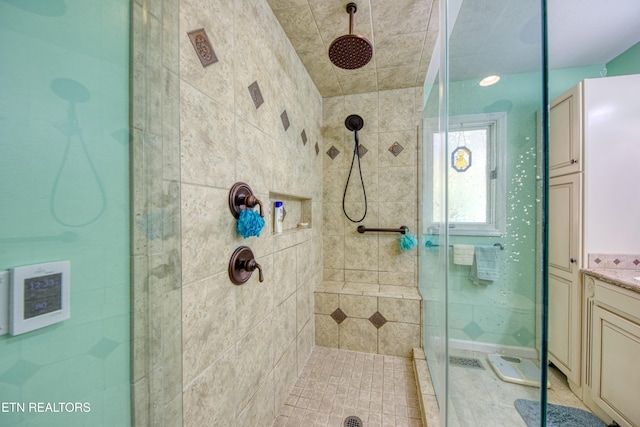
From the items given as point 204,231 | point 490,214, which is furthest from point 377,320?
point 204,231

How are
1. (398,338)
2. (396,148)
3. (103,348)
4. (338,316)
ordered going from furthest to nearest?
1. (396,148)
2. (338,316)
3. (398,338)
4. (103,348)

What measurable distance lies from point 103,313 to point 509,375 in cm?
109

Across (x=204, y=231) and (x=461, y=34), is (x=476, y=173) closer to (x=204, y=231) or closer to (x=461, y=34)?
(x=461, y=34)

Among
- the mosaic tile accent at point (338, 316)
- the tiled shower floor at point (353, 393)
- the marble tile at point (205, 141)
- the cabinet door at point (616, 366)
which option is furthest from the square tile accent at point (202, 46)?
the cabinet door at point (616, 366)

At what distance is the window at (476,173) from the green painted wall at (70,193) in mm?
1108

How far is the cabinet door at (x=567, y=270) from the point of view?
1.41m

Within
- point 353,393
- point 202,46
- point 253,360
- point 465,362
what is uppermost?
point 202,46

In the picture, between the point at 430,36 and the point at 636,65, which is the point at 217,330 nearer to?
the point at 430,36

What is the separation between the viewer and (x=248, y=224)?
93cm

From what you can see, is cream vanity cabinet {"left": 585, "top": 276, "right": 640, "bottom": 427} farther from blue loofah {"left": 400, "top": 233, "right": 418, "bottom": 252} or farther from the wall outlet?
the wall outlet

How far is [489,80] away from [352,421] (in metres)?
1.83

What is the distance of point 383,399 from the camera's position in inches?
58.2

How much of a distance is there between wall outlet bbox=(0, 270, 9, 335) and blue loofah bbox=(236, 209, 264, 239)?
591 millimetres

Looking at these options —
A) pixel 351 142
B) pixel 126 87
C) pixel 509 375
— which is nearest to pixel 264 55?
pixel 126 87
